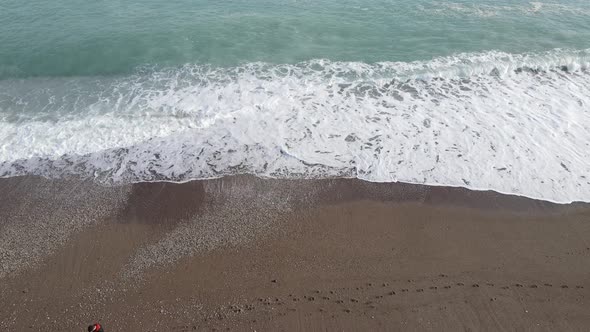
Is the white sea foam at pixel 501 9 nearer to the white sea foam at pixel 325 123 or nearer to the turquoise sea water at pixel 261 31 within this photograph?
the turquoise sea water at pixel 261 31

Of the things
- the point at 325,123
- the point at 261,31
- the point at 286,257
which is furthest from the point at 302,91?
the point at 286,257

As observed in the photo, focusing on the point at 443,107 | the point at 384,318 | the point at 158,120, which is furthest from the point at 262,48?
A: the point at 384,318

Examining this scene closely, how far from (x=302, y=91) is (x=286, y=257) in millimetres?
8692

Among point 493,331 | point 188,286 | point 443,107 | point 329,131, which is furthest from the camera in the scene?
point 443,107

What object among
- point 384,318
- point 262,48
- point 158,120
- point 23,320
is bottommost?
point 23,320

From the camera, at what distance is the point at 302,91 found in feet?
52.5

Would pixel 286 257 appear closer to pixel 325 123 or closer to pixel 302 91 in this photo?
pixel 325 123

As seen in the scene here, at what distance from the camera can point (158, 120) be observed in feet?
47.0

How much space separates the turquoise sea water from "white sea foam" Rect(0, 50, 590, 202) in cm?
128

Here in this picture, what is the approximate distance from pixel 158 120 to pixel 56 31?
37.5ft

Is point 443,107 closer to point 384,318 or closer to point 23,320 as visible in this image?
point 384,318

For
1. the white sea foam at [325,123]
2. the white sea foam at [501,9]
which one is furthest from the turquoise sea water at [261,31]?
the white sea foam at [325,123]

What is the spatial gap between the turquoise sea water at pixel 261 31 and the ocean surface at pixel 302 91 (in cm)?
11

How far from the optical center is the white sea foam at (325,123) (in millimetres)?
12031
